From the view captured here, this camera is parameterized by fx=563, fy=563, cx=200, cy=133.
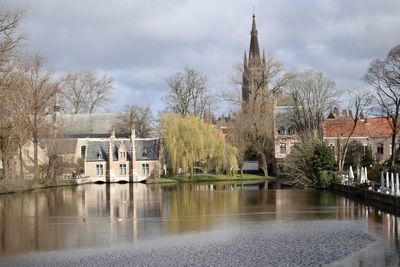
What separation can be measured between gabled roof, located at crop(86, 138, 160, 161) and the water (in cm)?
3253

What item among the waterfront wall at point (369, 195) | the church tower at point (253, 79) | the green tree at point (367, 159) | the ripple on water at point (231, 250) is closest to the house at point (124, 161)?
the church tower at point (253, 79)

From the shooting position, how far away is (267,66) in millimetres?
60688

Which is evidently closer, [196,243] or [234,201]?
[196,243]

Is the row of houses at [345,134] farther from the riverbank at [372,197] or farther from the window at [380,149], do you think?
the riverbank at [372,197]

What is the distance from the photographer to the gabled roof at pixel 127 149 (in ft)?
209

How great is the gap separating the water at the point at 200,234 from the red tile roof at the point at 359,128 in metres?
33.9

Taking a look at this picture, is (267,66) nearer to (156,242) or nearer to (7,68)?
(7,68)

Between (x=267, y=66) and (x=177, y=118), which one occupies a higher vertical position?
(x=267, y=66)

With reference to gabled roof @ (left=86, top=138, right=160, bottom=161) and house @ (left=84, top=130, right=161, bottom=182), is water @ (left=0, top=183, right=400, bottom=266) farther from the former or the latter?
gabled roof @ (left=86, top=138, right=160, bottom=161)

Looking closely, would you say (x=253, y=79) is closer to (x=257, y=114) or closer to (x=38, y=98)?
(x=257, y=114)

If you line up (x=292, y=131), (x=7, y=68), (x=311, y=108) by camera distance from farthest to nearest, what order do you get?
(x=292, y=131) → (x=311, y=108) → (x=7, y=68)

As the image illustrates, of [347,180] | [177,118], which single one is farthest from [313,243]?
[177,118]

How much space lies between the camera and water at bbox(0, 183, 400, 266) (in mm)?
14984

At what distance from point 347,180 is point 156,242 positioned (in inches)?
1002
